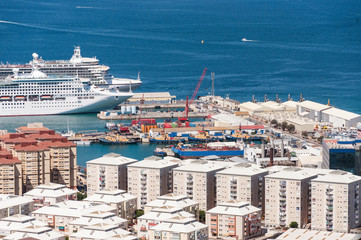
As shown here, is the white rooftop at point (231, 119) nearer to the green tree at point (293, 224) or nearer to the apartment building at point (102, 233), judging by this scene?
the green tree at point (293, 224)

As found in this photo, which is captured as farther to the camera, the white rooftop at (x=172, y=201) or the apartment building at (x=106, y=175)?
the apartment building at (x=106, y=175)

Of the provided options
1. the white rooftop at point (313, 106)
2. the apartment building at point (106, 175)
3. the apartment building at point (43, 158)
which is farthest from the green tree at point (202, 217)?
the white rooftop at point (313, 106)

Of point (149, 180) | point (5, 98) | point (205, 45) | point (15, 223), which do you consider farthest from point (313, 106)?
point (205, 45)

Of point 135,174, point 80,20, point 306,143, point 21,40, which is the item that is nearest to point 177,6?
point 80,20

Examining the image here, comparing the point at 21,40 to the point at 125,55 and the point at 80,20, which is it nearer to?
the point at 125,55

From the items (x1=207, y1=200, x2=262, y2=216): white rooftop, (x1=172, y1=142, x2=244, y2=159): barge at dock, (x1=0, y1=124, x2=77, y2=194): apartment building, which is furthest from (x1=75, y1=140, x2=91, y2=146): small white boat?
(x1=207, y1=200, x2=262, y2=216): white rooftop

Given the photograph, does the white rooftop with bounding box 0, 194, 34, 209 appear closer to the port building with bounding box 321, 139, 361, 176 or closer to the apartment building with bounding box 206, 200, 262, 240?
the apartment building with bounding box 206, 200, 262, 240
